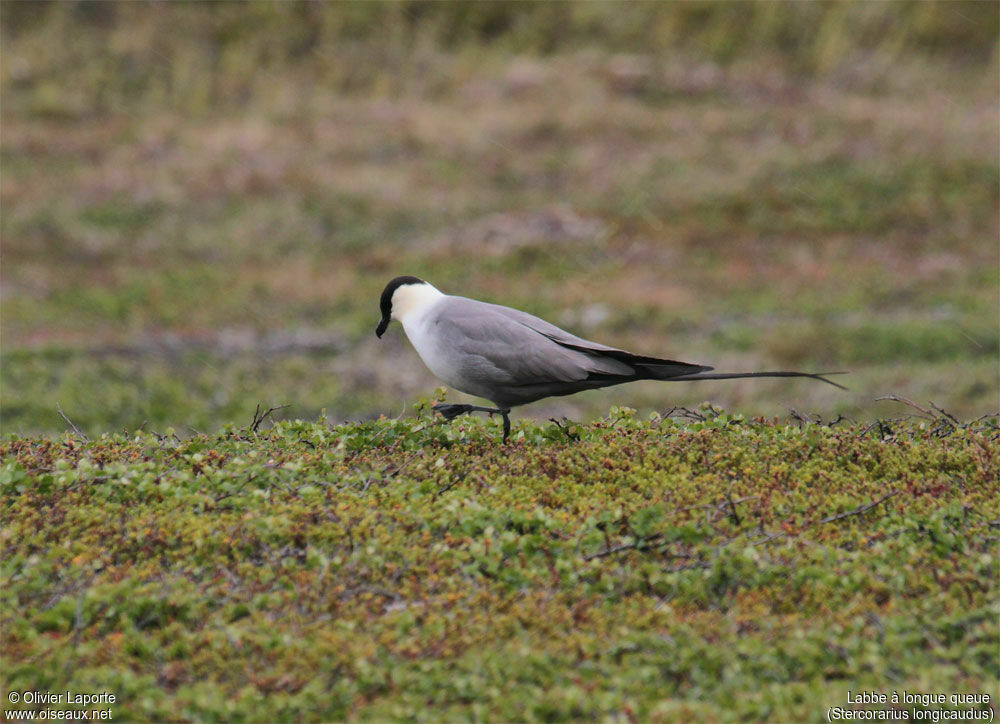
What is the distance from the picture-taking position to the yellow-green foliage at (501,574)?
5.24 meters

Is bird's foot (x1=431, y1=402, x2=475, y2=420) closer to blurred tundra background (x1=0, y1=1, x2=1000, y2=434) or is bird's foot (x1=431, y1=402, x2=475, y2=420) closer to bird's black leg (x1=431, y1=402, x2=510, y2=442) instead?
bird's black leg (x1=431, y1=402, x2=510, y2=442)

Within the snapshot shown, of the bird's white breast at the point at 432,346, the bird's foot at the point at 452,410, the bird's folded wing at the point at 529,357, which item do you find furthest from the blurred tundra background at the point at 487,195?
the bird's white breast at the point at 432,346

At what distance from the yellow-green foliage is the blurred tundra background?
6920 millimetres

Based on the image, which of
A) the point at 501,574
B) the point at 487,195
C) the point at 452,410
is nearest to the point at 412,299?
the point at 452,410

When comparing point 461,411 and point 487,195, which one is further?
point 487,195

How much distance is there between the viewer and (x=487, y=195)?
29.6 metres

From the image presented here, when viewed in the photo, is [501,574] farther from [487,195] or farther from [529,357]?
[487,195]

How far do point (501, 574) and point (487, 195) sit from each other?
24248 millimetres

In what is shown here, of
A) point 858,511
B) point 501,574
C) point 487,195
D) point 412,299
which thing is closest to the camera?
point 501,574

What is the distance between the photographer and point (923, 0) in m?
40.4

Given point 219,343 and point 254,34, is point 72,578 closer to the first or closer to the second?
point 219,343

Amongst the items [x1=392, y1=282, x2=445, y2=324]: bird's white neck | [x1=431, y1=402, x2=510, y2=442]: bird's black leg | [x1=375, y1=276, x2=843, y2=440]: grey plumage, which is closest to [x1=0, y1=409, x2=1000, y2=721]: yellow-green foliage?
[x1=431, y1=402, x2=510, y2=442]: bird's black leg

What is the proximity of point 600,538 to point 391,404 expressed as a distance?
11.8m

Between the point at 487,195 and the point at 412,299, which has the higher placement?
the point at 487,195
